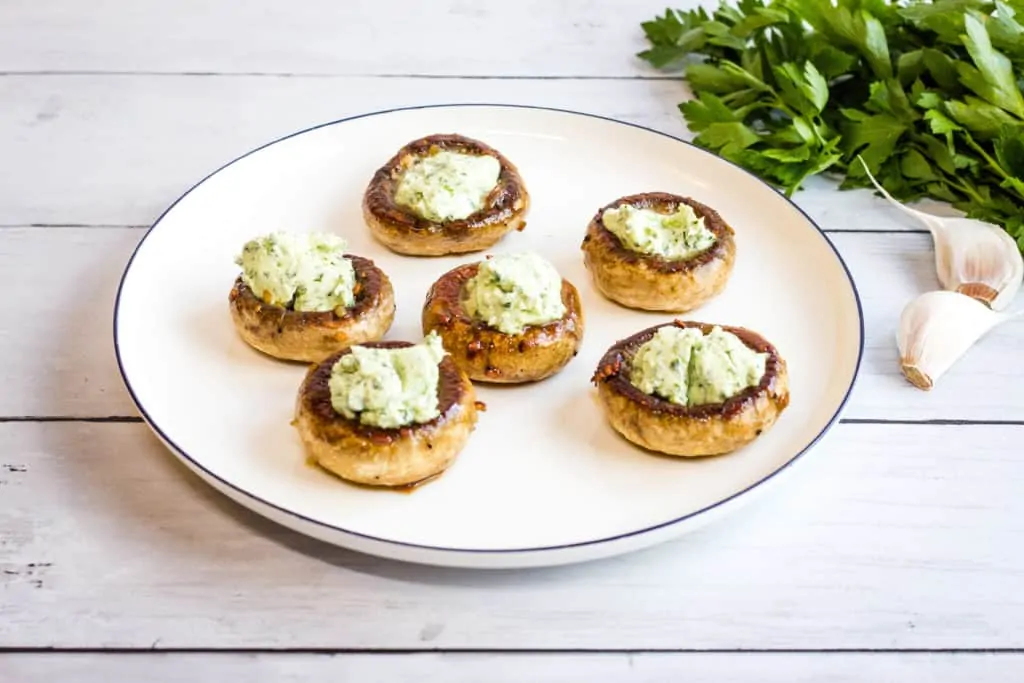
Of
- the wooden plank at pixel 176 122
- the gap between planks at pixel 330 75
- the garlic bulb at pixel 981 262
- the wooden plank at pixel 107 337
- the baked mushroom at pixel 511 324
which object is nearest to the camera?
the baked mushroom at pixel 511 324

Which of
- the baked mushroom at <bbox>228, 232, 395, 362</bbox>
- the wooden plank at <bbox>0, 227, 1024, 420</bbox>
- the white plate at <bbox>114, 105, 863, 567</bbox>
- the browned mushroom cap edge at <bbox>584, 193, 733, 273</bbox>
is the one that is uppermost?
the browned mushroom cap edge at <bbox>584, 193, 733, 273</bbox>

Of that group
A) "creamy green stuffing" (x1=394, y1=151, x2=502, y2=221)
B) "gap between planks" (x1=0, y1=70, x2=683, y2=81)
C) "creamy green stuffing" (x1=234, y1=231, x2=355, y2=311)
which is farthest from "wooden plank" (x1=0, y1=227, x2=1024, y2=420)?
"gap between planks" (x1=0, y1=70, x2=683, y2=81)

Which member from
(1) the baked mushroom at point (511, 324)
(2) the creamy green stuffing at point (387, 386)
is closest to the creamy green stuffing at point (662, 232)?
(1) the baked mushroom at point (511, 324)

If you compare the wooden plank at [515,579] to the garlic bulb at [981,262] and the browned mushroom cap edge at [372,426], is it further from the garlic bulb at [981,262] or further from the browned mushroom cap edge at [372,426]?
the garlic bulb at [981,262]

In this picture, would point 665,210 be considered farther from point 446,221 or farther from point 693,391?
point 693,391

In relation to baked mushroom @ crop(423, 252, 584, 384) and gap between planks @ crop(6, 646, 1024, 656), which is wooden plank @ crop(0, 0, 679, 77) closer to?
baked mushroom @ crop(423, 252, 584, 384)

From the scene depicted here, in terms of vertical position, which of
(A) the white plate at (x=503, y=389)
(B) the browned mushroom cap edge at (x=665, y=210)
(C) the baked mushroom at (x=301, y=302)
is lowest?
(A) the white plate at (x=503, y=389)

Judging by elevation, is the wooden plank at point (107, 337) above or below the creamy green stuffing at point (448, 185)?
below
